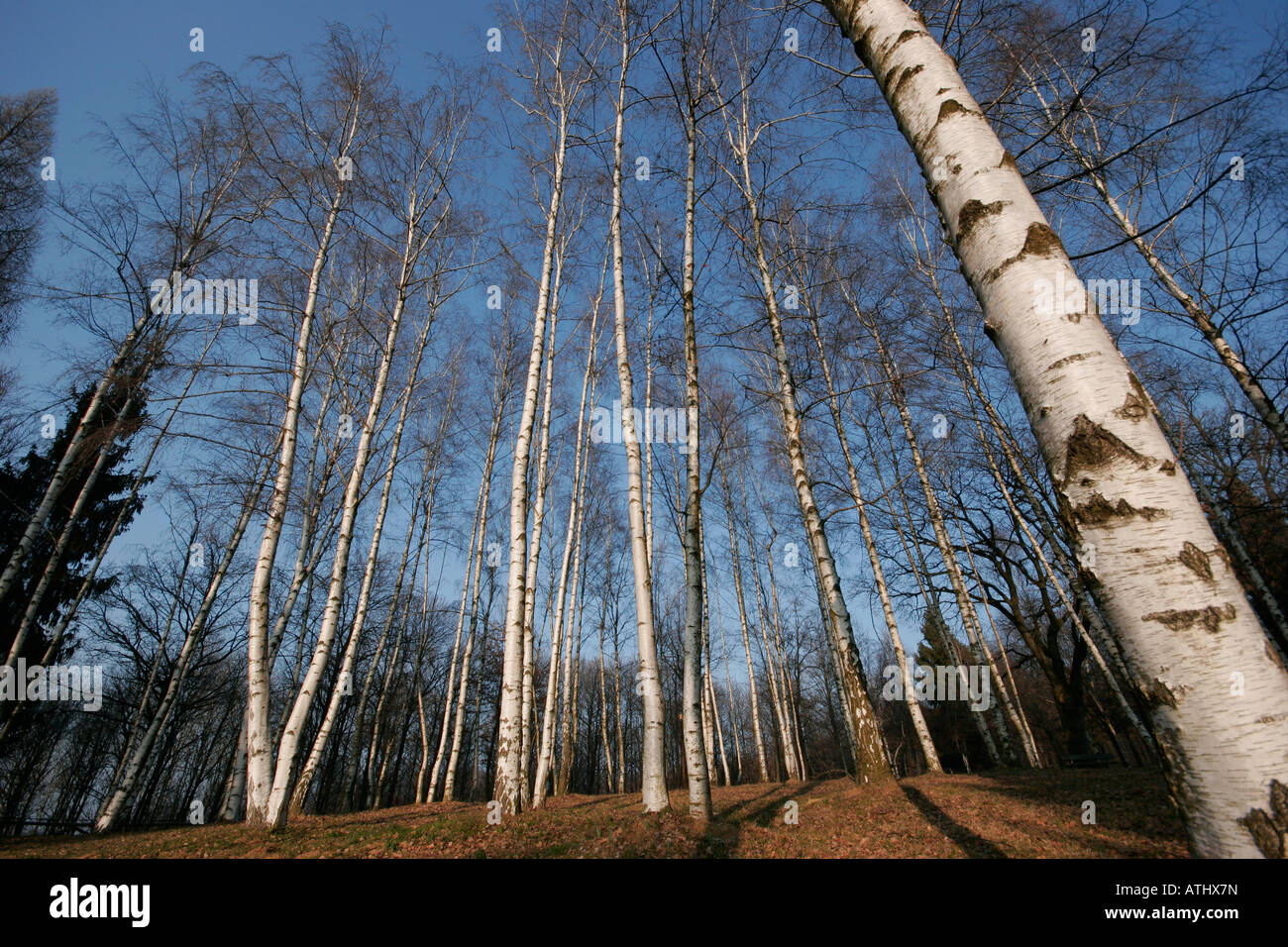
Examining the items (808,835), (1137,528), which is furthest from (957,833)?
(1137,528)

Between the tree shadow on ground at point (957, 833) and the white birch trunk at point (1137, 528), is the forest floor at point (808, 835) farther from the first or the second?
the white birch trunk at point (1137, 528)

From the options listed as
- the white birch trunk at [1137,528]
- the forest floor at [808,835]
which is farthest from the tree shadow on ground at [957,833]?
the white birch trunk at [1137,528]

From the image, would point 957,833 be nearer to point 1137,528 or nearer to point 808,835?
point 808,835

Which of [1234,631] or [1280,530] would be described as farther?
[1280,530]

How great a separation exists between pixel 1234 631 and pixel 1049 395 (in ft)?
2.24

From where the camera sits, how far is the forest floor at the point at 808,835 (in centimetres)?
438

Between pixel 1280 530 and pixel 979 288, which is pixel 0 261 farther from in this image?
pixel 1280 530

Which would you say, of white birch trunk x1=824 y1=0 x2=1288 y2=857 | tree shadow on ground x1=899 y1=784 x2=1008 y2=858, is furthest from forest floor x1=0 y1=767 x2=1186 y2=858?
white birch trunk x1=824 y1=0 x2=1288 y2=857

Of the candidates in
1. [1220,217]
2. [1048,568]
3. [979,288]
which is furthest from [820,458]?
[979,288]

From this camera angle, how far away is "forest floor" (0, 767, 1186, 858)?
14.4ft

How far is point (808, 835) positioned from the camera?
16.8ft

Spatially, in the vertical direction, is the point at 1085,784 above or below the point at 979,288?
below

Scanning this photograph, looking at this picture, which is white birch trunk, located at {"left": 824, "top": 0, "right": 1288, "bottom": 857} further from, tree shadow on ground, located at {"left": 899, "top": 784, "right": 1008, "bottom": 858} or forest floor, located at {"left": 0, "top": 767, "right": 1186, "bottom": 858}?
tree shadow on ground, located at {"left": 899, "top": 784, "right": 1008, "bottom": 858}
